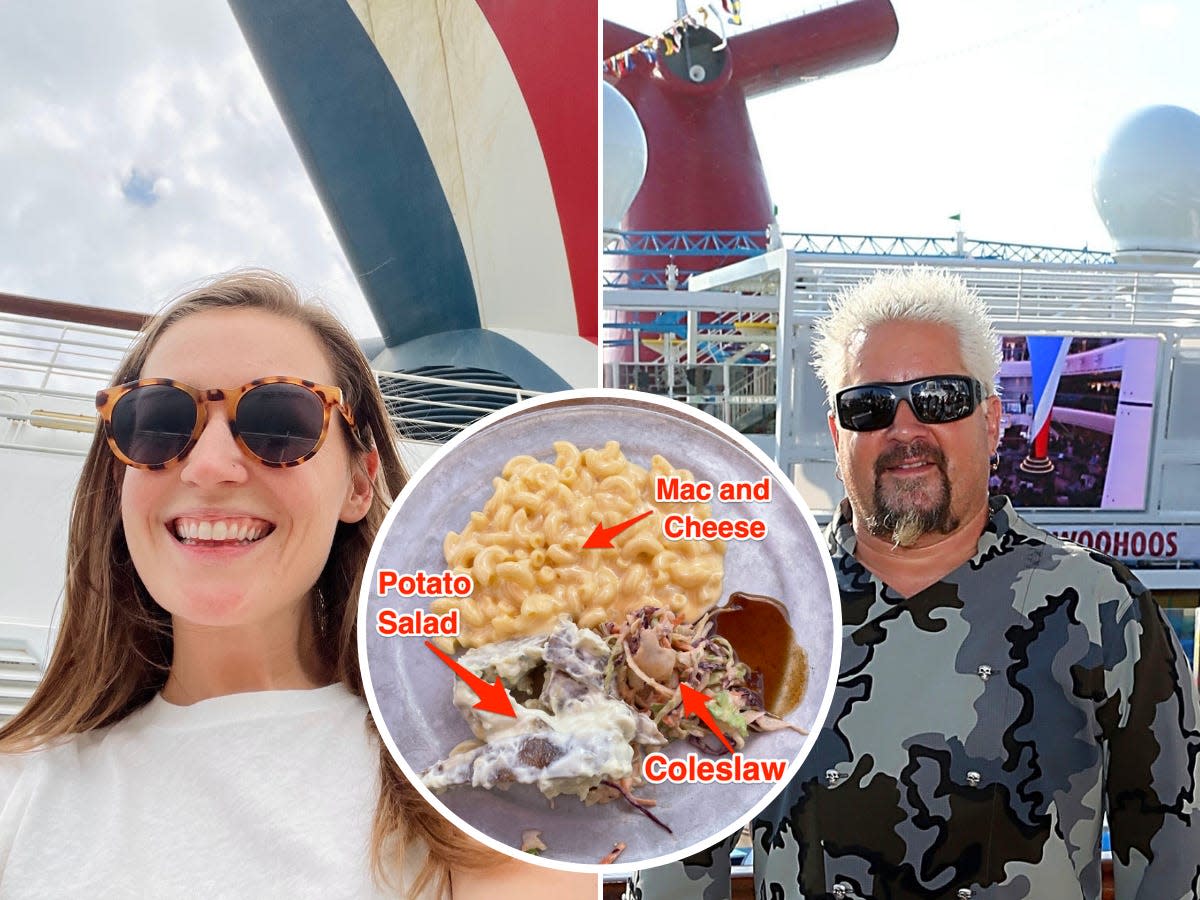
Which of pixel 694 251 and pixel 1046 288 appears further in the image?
pixel 694 251

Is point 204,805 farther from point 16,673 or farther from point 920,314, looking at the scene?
point 920,314

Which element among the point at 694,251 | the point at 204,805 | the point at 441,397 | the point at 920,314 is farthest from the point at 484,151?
the point at 694,251

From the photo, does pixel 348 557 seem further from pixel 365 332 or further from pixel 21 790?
pixel 21 790

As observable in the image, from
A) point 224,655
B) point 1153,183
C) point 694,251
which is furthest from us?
point 694,251

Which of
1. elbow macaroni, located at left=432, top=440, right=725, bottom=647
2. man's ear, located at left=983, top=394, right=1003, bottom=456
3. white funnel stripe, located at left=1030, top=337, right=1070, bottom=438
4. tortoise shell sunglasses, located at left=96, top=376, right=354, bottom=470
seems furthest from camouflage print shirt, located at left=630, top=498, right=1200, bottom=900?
white funnel stripe, located at left=1030, top=337, right=1070, bottom=438

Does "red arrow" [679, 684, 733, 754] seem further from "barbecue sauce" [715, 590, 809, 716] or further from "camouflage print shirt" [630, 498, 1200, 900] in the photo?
"camouflage print shirt" [630, 498, 1200, 900]

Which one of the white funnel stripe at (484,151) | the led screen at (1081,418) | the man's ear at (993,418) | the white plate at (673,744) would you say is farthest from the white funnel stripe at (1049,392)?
the white plate at (673,744)

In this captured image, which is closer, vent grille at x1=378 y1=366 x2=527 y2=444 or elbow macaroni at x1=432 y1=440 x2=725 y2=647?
elbow macaroni at x1=432 y1=440 x2=725 y2=647
